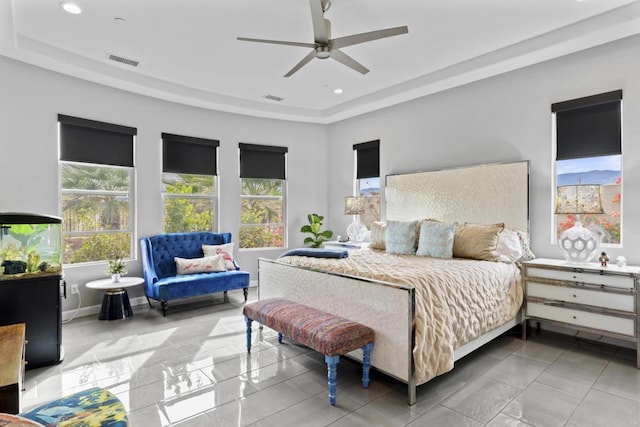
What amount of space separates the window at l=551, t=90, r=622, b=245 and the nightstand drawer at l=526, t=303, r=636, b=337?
892 mm

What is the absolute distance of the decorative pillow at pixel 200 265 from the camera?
4.75 metres

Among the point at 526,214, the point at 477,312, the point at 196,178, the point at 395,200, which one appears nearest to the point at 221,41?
the point at 196,178

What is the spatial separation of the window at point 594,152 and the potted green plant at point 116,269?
17.2 ft

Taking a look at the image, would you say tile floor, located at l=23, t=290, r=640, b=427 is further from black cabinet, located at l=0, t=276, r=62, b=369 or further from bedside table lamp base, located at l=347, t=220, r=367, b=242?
bedside table lamp base, located at l=347, t=220, r=367, b=242

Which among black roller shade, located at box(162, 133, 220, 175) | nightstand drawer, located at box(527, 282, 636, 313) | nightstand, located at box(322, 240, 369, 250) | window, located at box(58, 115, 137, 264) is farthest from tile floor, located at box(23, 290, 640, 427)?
black roller shade, located at box(162, 133, 220, 175)

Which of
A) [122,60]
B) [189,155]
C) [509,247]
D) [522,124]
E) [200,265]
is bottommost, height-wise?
[200,265]

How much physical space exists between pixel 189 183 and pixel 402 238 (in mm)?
3389

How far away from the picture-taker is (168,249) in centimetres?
492

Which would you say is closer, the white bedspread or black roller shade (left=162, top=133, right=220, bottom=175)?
the white bedspread

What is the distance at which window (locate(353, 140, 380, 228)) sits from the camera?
586 centimetres

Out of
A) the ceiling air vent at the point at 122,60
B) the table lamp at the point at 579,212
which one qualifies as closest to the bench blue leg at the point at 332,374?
the table lamp at the point at 579,212

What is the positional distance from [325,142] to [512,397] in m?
5.27

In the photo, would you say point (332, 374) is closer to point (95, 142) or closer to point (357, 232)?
point (357, 232)

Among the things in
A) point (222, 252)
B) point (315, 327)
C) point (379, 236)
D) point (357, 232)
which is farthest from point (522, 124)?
point (222, 252)
